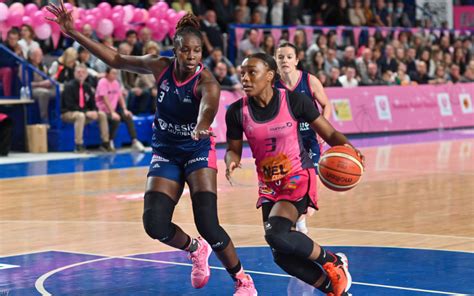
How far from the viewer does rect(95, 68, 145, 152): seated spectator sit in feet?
63.7

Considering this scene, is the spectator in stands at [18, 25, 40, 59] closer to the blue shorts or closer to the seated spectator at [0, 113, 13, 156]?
the seated spectator at [0, 113, 13, 156]

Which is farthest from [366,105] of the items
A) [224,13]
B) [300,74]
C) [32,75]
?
[300,74]

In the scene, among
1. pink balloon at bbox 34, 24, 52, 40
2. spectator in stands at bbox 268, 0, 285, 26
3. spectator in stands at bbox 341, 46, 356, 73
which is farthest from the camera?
spectator in stands at bbox 268, 0, 285, 26

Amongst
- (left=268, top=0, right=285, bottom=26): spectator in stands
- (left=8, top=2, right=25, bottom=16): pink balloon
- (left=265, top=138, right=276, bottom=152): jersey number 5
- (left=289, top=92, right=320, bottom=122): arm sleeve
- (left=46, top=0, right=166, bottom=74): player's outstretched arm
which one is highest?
(left=46, top=0, right=166, bottom=74): player's outstretched arm

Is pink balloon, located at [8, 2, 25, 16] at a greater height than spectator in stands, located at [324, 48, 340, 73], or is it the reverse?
pink balloon, located at [8, 2, 25, 16]

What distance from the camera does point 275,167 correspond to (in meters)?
7.10

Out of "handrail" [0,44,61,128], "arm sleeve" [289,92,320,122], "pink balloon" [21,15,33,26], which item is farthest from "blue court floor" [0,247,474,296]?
"pink balloon" [21,15,33,26]

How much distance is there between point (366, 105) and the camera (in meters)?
23.7

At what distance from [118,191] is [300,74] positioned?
4957 millimetres

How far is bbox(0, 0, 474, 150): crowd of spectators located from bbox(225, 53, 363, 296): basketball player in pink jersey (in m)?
12.4

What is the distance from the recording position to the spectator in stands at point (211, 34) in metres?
22.9

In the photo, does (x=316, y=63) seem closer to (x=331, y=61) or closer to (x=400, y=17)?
(x=331, y=61)

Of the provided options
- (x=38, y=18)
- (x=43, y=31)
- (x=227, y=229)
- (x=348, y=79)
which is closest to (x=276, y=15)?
(x=348, y=79)

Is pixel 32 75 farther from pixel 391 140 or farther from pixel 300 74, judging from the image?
pixel 300 74
